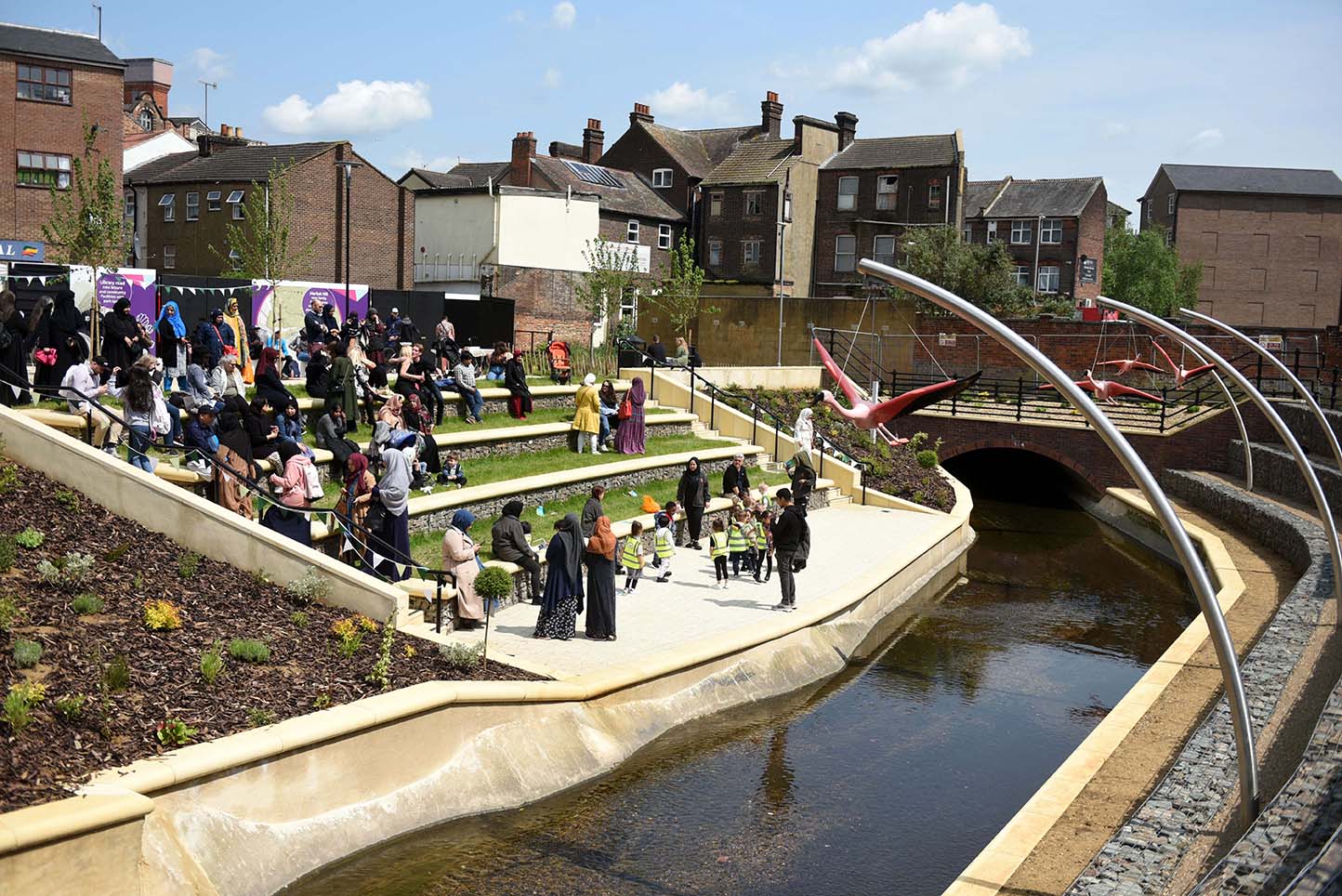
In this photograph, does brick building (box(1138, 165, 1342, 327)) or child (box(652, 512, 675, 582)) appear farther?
brick building (box(1138, 165, 1342, 327))

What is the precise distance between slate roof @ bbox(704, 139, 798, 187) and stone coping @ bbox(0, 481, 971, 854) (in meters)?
46.4

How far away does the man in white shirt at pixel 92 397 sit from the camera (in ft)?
50.2

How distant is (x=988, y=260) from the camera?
171ft

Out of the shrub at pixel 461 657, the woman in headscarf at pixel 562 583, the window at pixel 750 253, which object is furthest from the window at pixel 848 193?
the shrub at pixel 461 657

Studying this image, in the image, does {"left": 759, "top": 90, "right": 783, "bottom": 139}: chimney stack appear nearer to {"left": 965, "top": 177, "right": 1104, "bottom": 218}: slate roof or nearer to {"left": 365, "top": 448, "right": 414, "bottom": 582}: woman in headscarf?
{"left": 965, "top": 177, "right": 1104, "bottom": 218}: slate roof

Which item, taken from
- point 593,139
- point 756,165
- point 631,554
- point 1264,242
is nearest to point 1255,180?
point 1264,242

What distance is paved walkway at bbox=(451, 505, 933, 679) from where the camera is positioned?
14.8m

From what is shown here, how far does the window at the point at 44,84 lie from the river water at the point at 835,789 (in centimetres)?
3415

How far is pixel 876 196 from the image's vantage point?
61438 mm

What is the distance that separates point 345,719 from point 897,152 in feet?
183

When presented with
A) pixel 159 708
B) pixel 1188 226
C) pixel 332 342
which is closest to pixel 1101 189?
pixel 1188 226

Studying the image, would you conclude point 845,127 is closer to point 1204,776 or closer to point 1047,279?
point 1047,279

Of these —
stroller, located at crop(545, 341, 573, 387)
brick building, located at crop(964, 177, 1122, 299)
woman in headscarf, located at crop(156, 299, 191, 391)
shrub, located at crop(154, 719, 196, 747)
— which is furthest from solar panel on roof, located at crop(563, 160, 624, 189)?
shrub, located at crop(154, 719, 196, 747)

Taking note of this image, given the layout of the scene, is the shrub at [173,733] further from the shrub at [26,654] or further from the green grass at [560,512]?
the green grass at [560,512]
